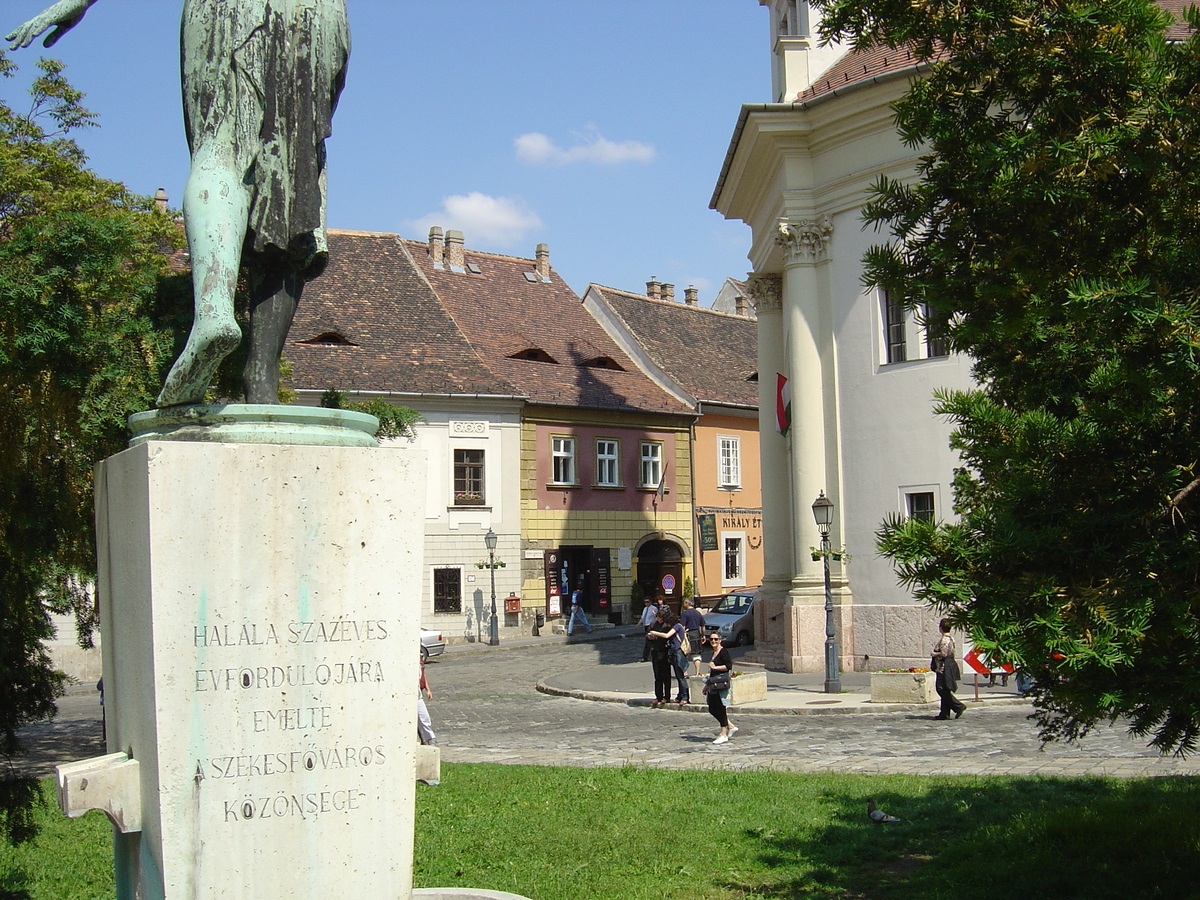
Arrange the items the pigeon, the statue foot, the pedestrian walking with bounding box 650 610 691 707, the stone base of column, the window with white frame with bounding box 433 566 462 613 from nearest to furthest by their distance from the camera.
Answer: the statue foot, the pigeon, the pedestrian walking with bounding box 650 610 691 707, the stone base of column, the window with white frame with bounding box 433 566 462 613

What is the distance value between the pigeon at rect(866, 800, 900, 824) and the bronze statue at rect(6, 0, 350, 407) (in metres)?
5.96

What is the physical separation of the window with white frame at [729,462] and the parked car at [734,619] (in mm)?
12252

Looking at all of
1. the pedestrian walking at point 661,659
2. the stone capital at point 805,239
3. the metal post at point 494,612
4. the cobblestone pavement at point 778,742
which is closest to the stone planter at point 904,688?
the cobblestone pavement at point 778,742

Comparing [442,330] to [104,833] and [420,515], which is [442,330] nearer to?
[104,833]

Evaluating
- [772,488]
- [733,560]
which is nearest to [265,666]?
[772,488]

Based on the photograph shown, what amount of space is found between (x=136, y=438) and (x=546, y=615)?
3312 centimetres

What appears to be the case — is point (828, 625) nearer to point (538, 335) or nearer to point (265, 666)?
point (265, 666)

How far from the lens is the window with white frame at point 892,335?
22.3m

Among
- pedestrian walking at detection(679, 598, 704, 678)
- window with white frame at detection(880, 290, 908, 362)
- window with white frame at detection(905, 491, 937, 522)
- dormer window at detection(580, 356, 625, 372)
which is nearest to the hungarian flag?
window with white frame at detection(880, 290, 908, 362)

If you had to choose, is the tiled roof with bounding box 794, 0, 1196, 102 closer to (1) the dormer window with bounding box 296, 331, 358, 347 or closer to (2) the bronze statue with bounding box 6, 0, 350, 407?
(1) the dormer window with bounding box 296, 331, 358, 347

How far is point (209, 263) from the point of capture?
4.06m

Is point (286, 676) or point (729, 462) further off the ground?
point (729, 462)

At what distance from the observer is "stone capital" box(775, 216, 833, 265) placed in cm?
2350

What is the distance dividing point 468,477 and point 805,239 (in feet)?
52.2
